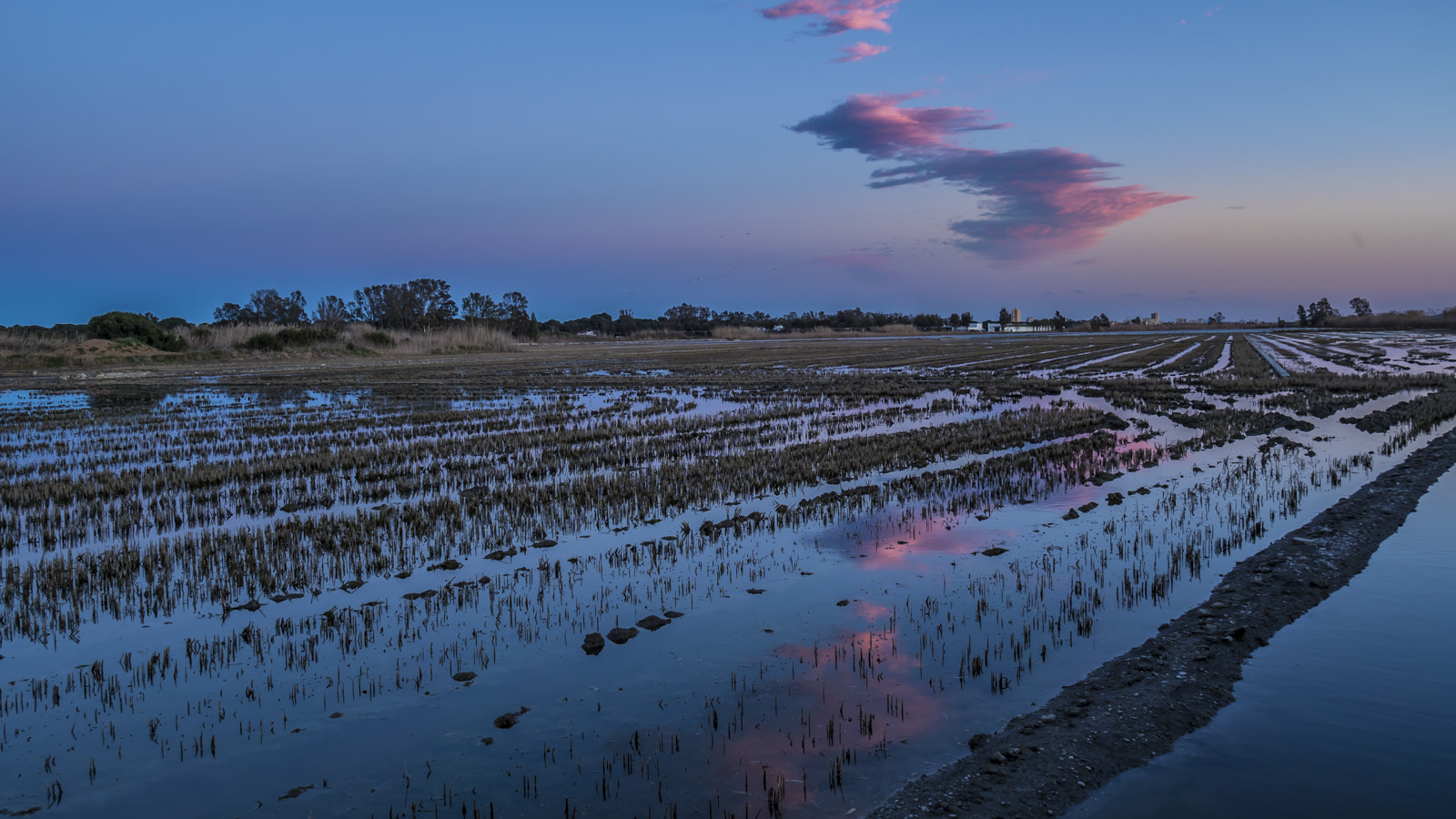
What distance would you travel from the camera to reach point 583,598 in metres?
6.61

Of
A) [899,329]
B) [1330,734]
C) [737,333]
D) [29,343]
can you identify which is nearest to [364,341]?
[29,343]

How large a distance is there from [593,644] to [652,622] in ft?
1.94

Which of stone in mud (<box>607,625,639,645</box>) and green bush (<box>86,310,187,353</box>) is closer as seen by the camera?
stone in mud (<box>607,625,639,645</box>)

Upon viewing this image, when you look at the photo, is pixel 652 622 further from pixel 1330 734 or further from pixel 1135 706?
pixel 1330 734

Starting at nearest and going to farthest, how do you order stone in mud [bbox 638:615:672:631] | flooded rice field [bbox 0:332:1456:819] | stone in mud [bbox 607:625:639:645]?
1. flooded rice field [bbox 0:332:1456:819]
2. stone in mud [bbox 607:625:639:645]
3. stone in mud [bbox 638:615:672:631]

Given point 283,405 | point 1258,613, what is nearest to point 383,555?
point 1258,613

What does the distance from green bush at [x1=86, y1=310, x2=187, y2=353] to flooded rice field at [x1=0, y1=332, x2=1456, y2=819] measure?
4347 centimetres

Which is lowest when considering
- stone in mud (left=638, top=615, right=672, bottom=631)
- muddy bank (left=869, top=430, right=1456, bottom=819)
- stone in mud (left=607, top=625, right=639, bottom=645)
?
muddy bank (left=869, top=430, right=1456, bottom=819)

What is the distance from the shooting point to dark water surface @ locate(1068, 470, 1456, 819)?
367 centimetres

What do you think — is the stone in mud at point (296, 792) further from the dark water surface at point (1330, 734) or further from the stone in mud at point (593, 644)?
the dark water surface at point (1330, 734)

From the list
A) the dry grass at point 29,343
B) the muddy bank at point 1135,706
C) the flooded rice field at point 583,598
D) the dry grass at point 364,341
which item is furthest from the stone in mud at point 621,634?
the dry grass at point 364,341

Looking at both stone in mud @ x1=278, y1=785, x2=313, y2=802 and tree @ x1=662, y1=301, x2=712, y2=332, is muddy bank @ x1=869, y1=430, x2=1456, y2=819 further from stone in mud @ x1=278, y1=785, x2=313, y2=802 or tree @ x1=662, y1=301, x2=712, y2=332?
tree @ x1=662, y1=301, x2=712, y2=332

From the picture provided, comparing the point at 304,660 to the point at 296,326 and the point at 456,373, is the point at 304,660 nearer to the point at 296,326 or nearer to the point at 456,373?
the point at 456,373

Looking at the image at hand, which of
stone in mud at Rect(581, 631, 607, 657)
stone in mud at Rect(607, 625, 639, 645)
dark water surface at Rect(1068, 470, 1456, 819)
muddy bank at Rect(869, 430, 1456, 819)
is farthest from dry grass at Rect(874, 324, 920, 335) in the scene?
stone in mud at Rect(581, 631, 607, 657)
